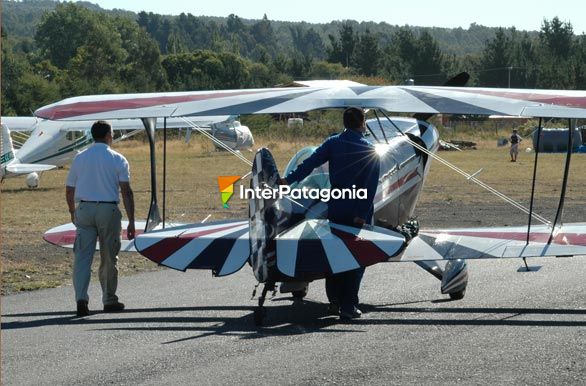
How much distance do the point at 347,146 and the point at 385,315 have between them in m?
1.47

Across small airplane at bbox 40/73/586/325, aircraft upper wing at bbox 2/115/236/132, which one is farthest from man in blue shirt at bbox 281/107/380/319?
aircraft upper wing at bbox 2/115/236/132

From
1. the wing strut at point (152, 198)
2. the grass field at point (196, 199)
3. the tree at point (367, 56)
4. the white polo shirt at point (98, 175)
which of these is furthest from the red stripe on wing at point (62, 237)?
the tree at point (367, 56)

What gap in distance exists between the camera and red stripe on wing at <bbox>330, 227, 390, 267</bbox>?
28.8 ft

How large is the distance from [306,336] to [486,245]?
7.70 ft

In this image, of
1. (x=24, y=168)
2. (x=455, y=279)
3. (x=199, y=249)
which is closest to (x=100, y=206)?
(x=199, y=249)

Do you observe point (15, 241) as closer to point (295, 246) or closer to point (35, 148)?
point (295, 246)

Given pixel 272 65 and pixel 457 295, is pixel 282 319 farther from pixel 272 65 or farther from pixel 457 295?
pixel 272 65

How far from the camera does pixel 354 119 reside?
32.0ft

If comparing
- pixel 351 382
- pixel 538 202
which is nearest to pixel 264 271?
pixel 351 382

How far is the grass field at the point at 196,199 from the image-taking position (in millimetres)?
13734

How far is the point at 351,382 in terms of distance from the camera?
6.76 m

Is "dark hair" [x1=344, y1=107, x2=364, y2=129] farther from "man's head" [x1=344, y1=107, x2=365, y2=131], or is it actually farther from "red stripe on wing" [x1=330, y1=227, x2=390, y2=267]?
"red stripe on wing" [x1=330, y1=227, x2=390, y2=267]

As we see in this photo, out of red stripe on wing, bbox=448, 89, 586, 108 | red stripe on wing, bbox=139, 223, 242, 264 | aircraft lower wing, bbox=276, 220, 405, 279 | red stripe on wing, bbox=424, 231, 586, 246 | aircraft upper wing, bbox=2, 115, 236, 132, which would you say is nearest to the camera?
aircraft lower wing, bbox=276, 220, 405, 279

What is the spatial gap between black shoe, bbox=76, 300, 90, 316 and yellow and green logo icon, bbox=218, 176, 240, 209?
13.2 metres
